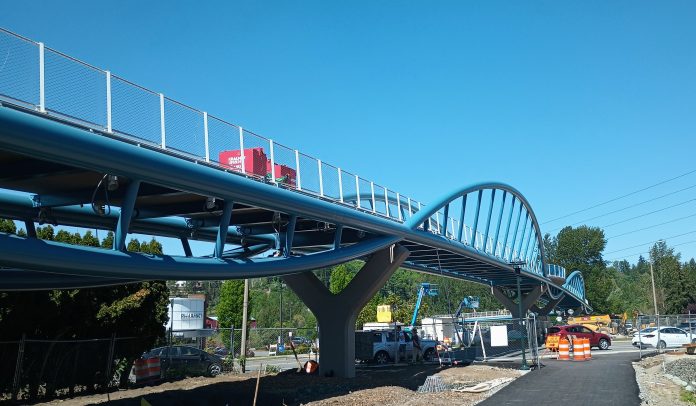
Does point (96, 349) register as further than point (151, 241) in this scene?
No

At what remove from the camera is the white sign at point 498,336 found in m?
38.3

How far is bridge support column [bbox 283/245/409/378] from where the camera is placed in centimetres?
2597

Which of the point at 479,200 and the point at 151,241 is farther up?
the point at 479,200

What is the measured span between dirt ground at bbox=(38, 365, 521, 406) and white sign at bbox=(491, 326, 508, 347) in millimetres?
11451

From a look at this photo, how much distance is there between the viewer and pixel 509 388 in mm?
18891

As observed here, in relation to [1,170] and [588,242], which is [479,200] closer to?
[1,170]

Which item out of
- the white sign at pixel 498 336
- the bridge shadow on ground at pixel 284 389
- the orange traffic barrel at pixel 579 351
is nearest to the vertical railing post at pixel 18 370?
the bridge shadow on ground at pixel 284 389

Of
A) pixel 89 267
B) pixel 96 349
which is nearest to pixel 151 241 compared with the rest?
pixel 96 349

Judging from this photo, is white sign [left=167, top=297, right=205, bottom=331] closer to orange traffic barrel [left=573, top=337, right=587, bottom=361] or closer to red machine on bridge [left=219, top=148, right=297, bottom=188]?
orange traffic barrel [left=573, top=337, right=587, bottom=361]

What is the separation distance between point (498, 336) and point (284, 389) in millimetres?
21684

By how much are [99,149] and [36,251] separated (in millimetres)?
2218

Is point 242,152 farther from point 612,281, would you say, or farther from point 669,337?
point 612,281

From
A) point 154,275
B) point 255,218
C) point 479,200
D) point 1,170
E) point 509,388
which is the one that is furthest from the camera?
point 479,200

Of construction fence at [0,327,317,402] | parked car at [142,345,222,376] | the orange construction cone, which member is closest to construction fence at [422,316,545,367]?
the orange construction cone
